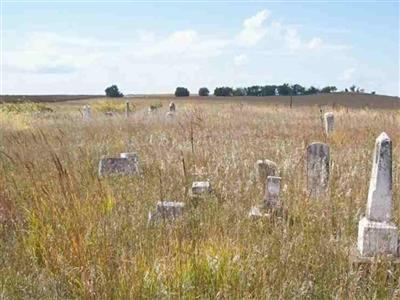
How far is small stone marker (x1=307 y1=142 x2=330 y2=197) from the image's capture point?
473cm

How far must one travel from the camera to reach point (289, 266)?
9.65 ft

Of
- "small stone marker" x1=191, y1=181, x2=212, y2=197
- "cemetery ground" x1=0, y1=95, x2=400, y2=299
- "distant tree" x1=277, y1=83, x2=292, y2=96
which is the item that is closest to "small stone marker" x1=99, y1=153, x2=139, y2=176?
"cemetery ground" x1=0, y1=95, x2=400, y2=299

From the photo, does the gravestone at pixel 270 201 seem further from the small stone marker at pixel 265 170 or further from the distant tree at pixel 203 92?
the distant tree at pixel 203 92

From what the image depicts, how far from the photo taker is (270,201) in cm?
420

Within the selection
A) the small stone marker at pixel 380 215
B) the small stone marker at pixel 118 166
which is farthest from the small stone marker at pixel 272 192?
the small stone marker at pixel 118 166

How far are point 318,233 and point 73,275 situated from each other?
188 centimetres

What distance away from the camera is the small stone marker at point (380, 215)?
3307mm

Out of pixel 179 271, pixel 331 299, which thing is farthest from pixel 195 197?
pixel 331 299

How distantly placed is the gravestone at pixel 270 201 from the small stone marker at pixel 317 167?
55cm

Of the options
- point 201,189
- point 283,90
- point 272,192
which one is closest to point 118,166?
point 201,189

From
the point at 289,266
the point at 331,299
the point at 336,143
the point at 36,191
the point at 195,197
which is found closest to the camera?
the point at 331,299

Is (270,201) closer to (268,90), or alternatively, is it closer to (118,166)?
(118,166)

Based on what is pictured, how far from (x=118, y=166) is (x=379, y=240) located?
13.2 ft

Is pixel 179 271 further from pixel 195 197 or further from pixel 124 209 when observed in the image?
pixel 195 197
